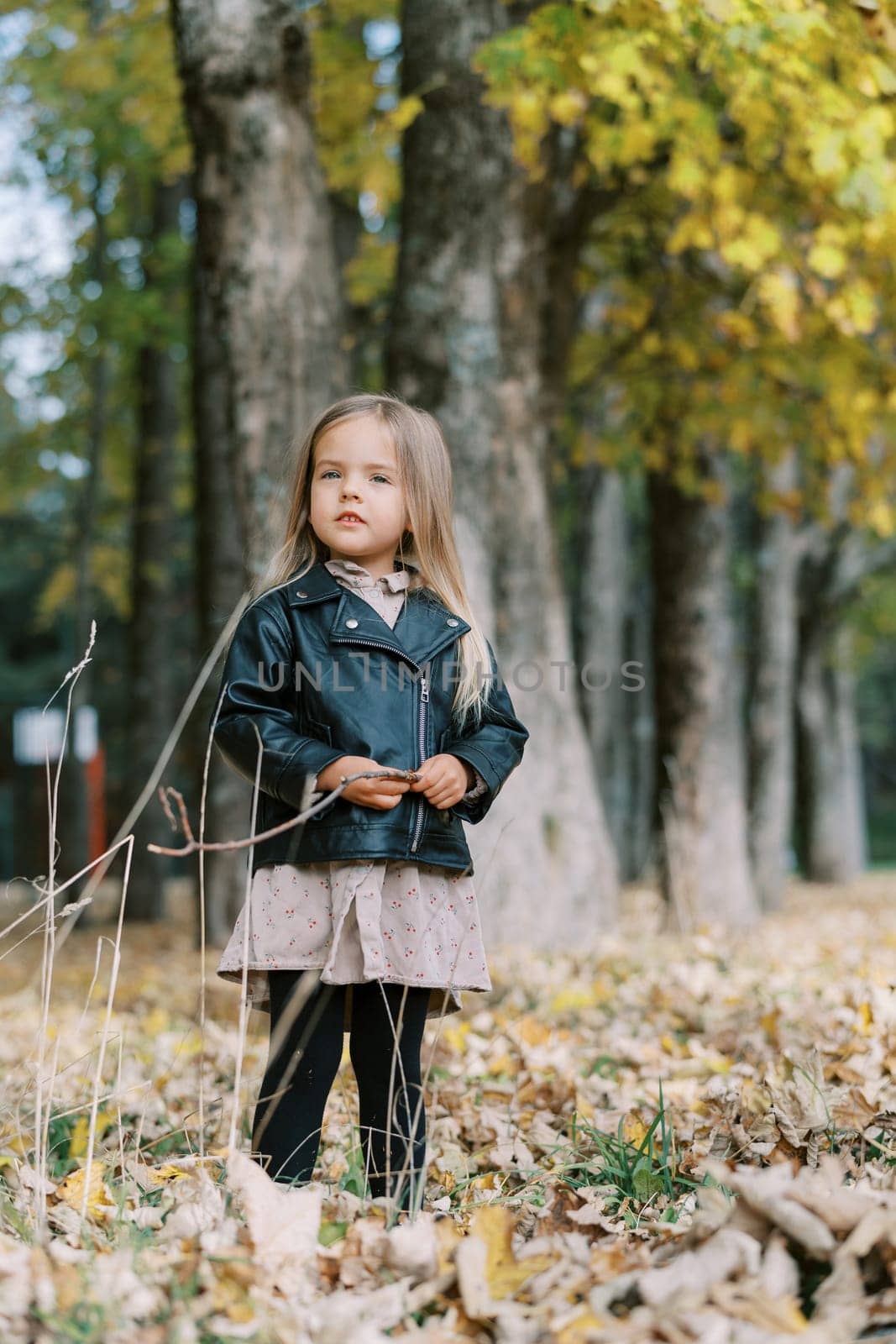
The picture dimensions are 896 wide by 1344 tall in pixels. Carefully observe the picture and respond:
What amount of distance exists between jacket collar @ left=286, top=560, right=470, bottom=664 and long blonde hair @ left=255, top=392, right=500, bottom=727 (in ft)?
0.17

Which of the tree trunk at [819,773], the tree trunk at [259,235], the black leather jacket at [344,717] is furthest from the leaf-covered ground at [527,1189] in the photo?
the tree trunk at [819,773]

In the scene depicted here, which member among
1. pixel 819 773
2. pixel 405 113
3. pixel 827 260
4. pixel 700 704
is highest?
pixel 405 113

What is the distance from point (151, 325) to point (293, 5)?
6.24 meters

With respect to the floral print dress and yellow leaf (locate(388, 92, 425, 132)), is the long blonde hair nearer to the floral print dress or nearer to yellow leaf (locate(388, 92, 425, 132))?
the floral print dress

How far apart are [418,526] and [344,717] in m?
0.48

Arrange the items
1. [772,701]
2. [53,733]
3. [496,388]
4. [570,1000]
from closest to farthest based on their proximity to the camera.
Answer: [570,1000] < [496,388] < [772,701] < [53,733]

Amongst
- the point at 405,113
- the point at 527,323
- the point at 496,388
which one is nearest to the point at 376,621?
the point at 496,388

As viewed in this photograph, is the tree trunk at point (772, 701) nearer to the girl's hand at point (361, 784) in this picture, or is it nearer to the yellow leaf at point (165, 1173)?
the yellow leaf at point (165, 1173)

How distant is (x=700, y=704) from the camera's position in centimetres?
802

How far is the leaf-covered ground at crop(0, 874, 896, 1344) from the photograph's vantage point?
166 centimetres

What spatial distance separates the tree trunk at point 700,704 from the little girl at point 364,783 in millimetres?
5510

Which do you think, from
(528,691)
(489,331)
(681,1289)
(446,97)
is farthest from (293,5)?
(681,1289)

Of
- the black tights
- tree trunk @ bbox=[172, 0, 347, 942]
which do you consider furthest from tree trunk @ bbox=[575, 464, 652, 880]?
the black tights

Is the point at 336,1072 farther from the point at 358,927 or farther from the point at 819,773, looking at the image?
the point at 819,773
